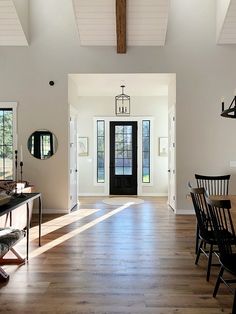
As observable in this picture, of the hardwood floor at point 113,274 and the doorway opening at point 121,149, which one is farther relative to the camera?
the doorway opening at point 121,149

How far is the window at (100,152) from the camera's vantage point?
30.4ft

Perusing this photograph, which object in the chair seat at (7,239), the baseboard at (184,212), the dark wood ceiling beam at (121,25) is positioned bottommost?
the baseboard at (184,212)

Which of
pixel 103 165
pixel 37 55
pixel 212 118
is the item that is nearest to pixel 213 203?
pixel 212 118

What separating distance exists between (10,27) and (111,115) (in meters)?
4.07

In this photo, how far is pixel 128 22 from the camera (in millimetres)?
5715

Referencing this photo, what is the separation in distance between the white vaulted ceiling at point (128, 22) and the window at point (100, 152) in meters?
3.38

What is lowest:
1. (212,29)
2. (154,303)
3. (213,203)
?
(154,303)

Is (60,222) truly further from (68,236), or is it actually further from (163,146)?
(163,146)

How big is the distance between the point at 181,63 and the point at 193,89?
60 centimetres

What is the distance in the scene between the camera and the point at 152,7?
5430mm

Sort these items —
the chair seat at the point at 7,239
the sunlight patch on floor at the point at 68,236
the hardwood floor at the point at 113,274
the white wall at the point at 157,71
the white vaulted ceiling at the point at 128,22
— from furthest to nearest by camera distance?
the white wall at the point at 157,71
the white vaulted ceiling at the point at 128,22
the sunlight patch on floor at the point at 68,236
the chair seat at the point at 7,239
the hardwood floor at the point at 113,274

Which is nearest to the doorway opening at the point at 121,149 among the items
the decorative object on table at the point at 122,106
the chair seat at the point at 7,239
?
the decorative object on table at the point at 122,106

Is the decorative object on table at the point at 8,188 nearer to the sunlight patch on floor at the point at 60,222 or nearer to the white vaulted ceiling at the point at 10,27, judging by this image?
the sunlight patch on floor at the point at 60,222

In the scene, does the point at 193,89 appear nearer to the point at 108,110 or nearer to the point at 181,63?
the point at 181,63
